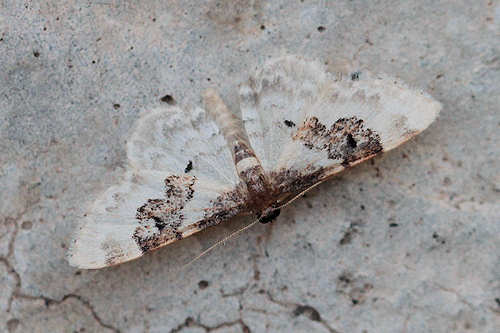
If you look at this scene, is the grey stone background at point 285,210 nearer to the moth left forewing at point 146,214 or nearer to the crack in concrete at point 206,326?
the crack in concrete at point 206,326

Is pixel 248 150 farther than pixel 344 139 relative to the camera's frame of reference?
Yes

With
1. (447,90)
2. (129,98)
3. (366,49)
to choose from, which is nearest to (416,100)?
(447,90)

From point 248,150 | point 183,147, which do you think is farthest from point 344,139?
point 183,147

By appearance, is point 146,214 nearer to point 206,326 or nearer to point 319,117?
point 206,326

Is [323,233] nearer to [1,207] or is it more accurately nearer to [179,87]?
[179,87]

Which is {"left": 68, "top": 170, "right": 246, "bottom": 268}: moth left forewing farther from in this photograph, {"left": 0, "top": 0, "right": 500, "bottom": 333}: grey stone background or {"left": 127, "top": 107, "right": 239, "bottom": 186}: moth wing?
{"left": 0, "top": 0, "right": 500, "bottom": 333}: grey stone background

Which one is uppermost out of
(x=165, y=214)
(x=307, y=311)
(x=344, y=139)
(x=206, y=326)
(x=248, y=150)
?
(x=248, y=150)

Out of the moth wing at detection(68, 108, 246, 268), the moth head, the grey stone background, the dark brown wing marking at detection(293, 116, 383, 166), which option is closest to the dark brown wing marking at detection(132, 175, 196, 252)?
the moth wing at detection(68, 108, 246, 268)

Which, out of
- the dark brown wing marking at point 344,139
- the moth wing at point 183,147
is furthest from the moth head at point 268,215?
the dark brown wing marking at point 344,139
